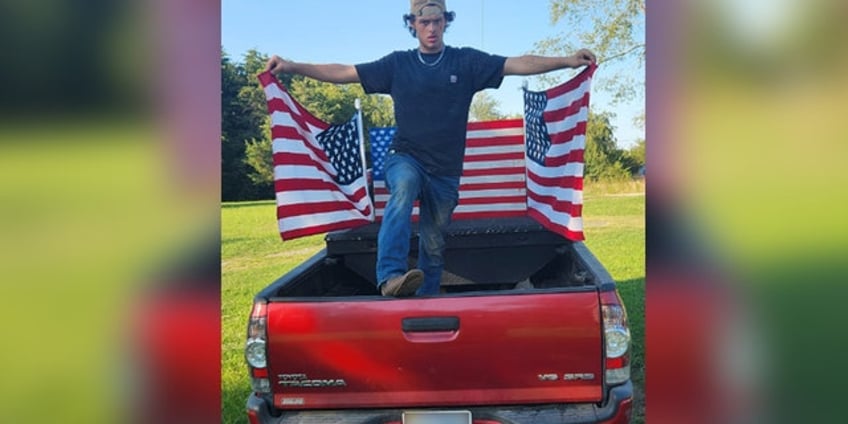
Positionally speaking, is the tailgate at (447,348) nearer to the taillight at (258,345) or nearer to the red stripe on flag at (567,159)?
the taillight at (258,345)

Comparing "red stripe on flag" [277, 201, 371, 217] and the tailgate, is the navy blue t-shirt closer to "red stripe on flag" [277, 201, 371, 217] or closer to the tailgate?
"red stripe on flag" [277, 201, 371, 217]

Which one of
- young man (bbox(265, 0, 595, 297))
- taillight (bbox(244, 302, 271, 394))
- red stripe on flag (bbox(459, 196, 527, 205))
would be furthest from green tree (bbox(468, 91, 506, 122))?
taillight (bbox(244, 302, 271, 394))

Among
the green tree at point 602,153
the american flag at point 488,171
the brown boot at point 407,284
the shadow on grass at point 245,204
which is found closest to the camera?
the brown boot at point 407,284

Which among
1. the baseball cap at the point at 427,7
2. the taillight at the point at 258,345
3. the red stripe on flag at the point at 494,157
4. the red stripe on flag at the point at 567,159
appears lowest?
the taillight at the point at 258,345

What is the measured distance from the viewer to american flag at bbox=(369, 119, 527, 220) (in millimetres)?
3480

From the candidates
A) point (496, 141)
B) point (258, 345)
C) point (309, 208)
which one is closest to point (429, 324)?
point (258, 345)

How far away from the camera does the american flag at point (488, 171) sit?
348 cm

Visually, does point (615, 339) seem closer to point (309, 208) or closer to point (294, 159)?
point (309, 208)

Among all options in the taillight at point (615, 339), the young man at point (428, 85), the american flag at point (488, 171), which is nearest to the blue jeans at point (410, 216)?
the young man at point (428, 85)

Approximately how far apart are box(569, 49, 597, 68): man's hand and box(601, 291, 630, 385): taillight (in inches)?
42.4

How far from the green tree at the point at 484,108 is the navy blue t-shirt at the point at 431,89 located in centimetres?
13

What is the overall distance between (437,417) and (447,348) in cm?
27
